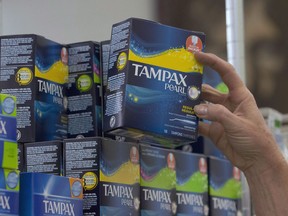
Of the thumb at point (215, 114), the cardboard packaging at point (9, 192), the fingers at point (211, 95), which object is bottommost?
the cardboard packaging at point (9, 192)

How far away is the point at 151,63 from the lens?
208cm

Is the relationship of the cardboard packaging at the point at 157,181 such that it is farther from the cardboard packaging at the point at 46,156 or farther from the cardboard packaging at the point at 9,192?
the cardboard packaging at the point at 9,192

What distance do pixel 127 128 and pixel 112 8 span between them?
90 centimetres

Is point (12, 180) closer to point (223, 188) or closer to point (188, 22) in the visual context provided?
point (223, 188)

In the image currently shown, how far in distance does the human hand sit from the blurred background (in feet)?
1.81

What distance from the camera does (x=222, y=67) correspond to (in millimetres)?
2223

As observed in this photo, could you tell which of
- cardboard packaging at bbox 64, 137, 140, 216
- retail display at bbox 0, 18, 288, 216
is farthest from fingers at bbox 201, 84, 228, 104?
cardboard packaging at bbox 64, 137, 140, 216

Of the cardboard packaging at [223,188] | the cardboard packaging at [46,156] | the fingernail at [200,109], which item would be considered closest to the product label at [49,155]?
the cardboard packaging at [46,156]

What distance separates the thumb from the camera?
6.93ft

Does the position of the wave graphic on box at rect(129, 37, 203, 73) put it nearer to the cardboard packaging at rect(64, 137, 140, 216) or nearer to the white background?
the cardboard packaging at rect(64, 137, 140, 216)

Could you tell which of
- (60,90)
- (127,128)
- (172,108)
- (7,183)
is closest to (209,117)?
(172,108)

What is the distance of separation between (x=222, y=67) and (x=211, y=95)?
130 millimetres

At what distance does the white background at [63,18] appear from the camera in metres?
2.55

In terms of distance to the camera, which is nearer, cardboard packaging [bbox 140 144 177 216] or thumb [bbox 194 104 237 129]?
thumb [bbox 194 104 237 129]
